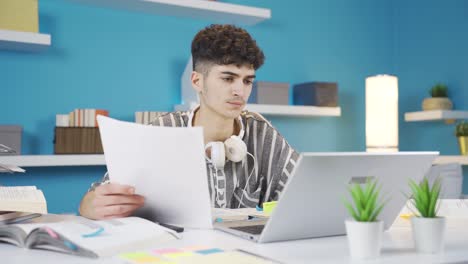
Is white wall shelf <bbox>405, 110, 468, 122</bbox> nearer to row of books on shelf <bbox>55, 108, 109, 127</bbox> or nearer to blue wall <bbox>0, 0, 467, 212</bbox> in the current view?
blue wall <bbox>0, 0, 467, 212</bbox>

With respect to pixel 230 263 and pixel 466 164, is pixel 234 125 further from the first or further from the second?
pixel 466 164

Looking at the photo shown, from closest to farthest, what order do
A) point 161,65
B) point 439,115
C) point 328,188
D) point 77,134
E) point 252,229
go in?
point 328,188 < point 252,229 < point 77,134 < point 161,65 < point 439,115

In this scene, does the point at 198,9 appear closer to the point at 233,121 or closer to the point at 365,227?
the point at 233,121

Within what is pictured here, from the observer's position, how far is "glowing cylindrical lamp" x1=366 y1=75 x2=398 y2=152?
3.43m

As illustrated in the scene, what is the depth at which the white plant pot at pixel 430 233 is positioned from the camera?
0.90m

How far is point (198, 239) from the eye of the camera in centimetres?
104

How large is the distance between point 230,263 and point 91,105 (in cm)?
230

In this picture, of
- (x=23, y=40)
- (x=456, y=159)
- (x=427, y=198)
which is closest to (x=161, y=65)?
(x=23, y=40)

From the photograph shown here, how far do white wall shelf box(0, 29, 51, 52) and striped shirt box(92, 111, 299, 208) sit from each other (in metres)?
1.07

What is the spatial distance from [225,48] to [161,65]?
1.48 metres

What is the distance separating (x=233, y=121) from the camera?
6.04 feet

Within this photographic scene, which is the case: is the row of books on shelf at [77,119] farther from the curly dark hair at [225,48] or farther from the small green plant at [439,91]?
the small green plant at [439,91]

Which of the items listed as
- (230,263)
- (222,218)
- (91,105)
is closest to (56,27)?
(91,105)

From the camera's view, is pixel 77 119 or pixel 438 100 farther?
pixel 438 100
